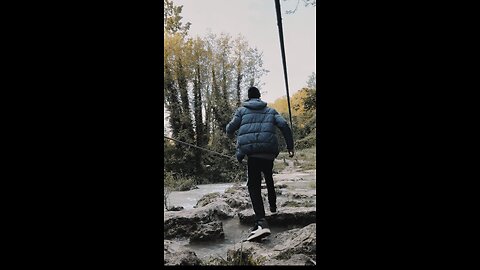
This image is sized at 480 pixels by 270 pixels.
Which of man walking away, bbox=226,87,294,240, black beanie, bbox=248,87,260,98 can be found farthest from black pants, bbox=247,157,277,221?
black beanie, bbox=248,87,260,98

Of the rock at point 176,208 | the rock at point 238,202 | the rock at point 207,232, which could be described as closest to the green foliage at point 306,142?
the rock at point 238,202

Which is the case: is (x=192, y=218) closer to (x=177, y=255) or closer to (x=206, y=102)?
(x=177, y=255)

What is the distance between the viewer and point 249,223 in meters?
2.92

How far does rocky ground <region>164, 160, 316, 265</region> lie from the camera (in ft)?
8.87

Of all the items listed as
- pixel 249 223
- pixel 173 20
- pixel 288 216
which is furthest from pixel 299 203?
pixel 173 20

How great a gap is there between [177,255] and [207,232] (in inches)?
10.9

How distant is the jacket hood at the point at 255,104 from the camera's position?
2936 mm
